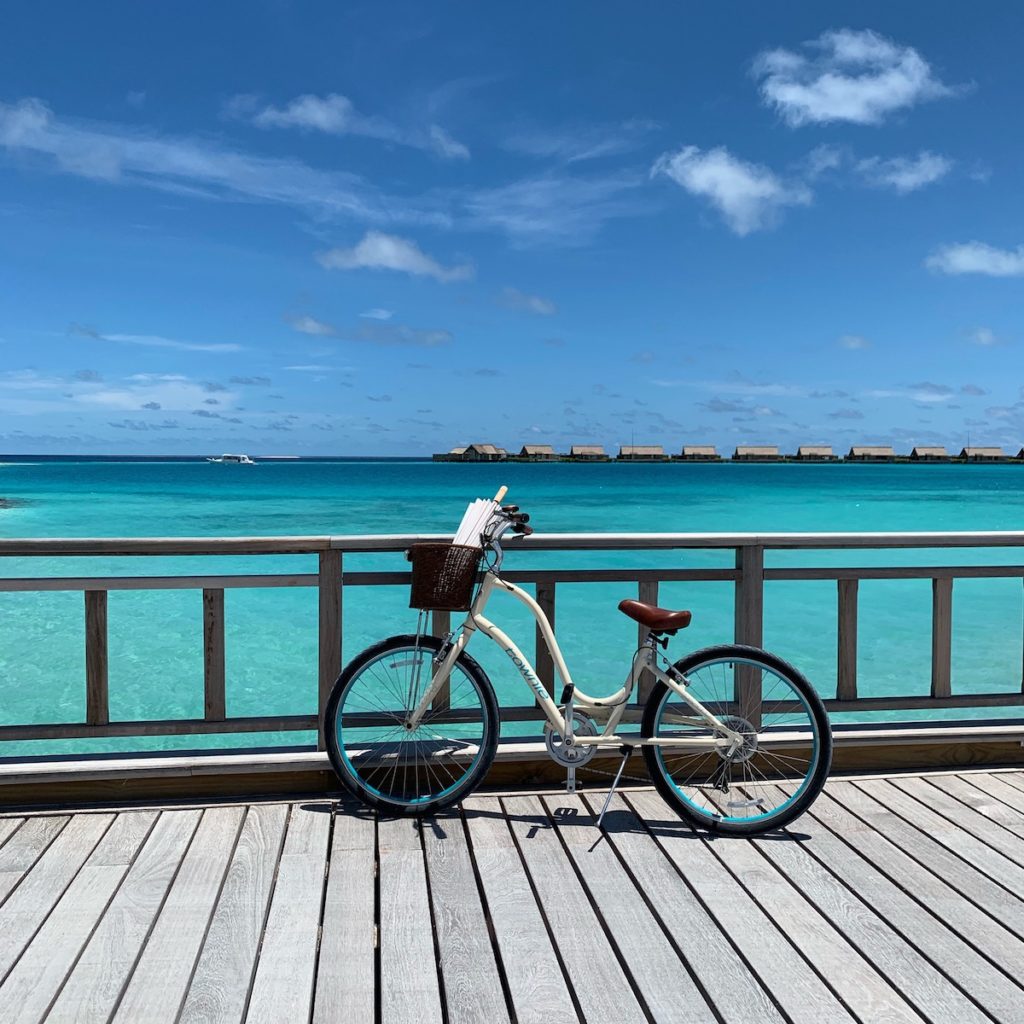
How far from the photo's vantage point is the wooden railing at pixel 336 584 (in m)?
2.96

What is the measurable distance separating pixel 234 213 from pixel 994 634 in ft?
119

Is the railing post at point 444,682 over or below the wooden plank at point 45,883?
over

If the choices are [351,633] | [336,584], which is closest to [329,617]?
[336,584]

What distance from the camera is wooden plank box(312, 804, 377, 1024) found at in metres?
1.80

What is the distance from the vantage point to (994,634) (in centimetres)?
1186

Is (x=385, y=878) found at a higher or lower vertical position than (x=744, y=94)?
lower

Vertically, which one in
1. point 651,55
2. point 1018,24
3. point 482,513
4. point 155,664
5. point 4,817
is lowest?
point 155,664

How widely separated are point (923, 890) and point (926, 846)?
32 centimetres

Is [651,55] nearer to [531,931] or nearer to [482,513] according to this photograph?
[482,513]

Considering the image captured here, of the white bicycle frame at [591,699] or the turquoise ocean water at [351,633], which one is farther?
the turquoise ocean water at [351,633]

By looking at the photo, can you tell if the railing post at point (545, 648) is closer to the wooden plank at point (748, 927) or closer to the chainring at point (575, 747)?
the chainring at point (575, 747)

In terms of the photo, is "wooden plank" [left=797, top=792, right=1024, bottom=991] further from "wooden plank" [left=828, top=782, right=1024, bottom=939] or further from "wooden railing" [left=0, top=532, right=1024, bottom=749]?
"wooden railing" [left=0, top=532, right=1024, bottom=749]

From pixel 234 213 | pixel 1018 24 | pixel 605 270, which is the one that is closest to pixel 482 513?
pixel 1018 24

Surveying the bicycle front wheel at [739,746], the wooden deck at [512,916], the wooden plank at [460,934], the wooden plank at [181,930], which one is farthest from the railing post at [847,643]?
the wooden plank at [181,930]
